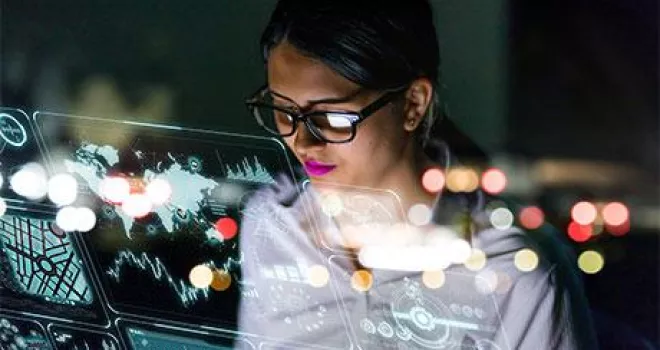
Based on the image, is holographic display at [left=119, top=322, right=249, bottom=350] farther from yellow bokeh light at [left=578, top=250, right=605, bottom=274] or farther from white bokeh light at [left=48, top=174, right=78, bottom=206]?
yellow bokeh light at [left=578, top=250, right=605, bottom=274]

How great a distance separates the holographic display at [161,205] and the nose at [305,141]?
9cm

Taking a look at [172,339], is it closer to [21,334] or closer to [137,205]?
[137,205]

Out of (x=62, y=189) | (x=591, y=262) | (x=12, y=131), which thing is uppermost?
(x=12, y=131)

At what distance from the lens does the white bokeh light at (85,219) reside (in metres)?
2.67

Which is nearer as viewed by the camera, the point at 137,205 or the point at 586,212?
the point at 586,212

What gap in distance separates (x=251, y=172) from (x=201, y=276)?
0.27 m

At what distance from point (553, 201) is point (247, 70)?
27.7 inches

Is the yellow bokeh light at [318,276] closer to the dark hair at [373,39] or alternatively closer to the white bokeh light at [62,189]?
the dark hair at [373,39]

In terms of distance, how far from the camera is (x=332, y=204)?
2.41 m

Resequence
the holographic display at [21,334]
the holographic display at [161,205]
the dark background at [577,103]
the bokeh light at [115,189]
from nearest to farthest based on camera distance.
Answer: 1. the dark background at [577,103]
2. the holographic display at [161,205]
3. the bokeh light at [115,189]
4. the holographic display at [21,334]

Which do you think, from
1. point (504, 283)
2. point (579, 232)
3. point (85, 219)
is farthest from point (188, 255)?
point (579, 232)

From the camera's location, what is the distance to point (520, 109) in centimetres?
219

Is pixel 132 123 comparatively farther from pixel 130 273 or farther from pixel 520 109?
pixel 520 109

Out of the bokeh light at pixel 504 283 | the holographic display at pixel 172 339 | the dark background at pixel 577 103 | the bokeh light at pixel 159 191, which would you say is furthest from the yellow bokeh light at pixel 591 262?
the bokeh light at pixel 159 191
